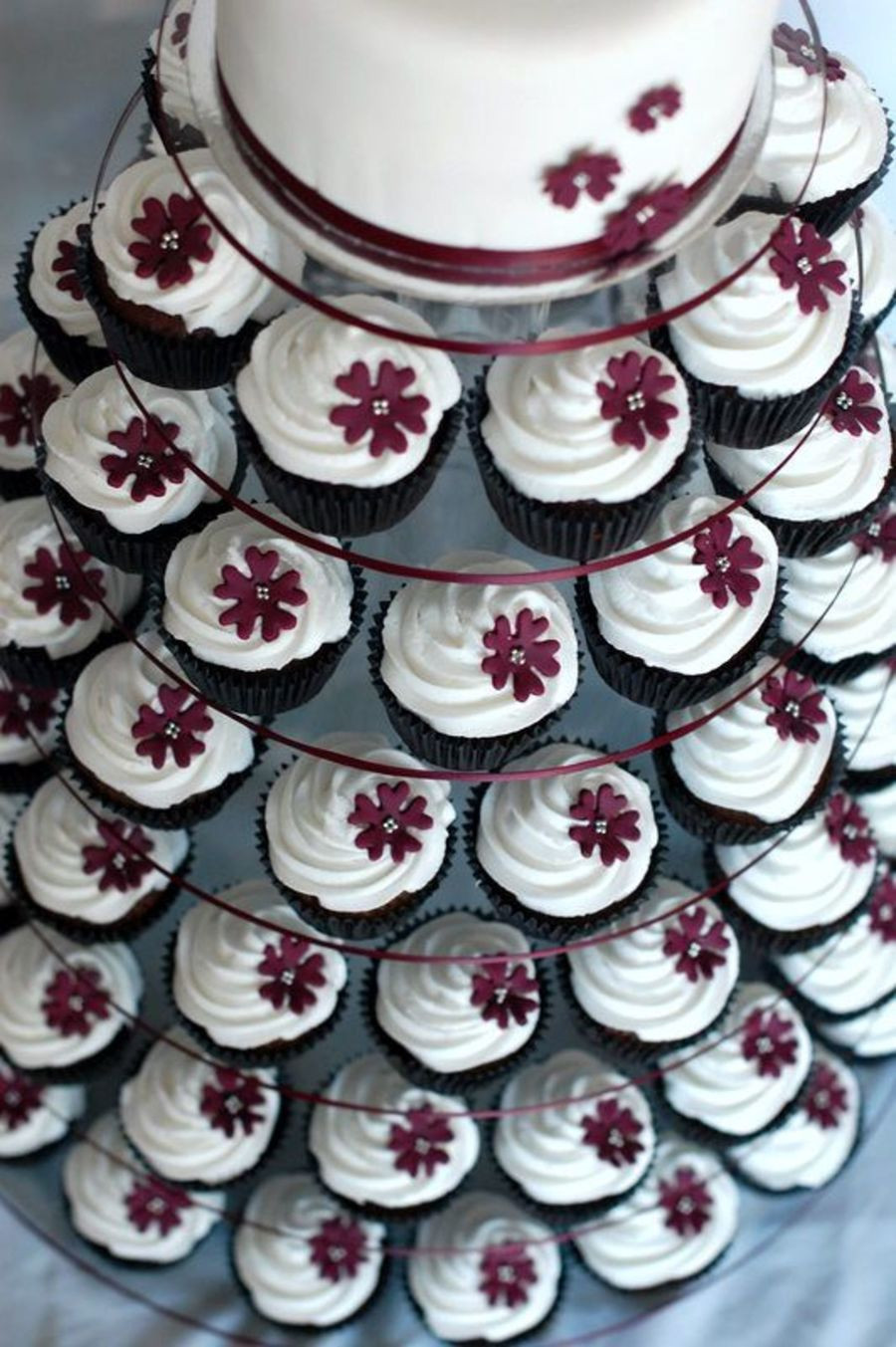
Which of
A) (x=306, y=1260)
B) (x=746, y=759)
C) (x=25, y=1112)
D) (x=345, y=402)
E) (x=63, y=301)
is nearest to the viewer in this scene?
(x=345, y=402)

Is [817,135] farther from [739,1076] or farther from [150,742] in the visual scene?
[739,1076]

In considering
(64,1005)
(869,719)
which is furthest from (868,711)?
(64,1005)

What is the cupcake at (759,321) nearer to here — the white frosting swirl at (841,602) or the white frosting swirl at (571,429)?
the white frosting swirl at (571,429)

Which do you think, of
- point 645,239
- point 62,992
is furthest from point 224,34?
point 62,992

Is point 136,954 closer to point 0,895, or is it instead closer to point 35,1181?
point 0,895

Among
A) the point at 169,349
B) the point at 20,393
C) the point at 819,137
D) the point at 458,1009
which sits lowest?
the point at 458,1009

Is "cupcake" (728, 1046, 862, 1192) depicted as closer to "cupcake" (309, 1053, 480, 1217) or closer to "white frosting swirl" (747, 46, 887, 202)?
"cupcake" (309, 1053, 480, 1217)

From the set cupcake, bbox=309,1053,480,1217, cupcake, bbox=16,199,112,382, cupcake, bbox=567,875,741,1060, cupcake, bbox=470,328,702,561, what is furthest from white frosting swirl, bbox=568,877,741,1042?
cupcake, bbox=16,199,112,382

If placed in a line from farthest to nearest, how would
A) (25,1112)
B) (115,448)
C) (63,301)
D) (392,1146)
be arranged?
(25,1112)
(392,1146)
(63,301)
(115,448)
